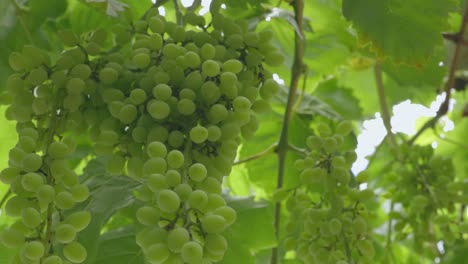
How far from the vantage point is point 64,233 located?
52 cm

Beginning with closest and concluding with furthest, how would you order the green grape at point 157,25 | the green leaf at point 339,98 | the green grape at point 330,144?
the green grape at point 157,25, the green grape at point 330,144, the green leaf at point 339,98

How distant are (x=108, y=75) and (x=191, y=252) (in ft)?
0.86

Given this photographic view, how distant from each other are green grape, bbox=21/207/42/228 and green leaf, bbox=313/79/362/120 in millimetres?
956

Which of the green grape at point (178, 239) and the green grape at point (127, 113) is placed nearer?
the green grape at point (178, 239)

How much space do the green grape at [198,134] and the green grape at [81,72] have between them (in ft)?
0.50

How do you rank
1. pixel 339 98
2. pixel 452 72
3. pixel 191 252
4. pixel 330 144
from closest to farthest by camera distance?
pixel 191 252 → pixel 330 144 → pixel 452 72 → pixel 339 98

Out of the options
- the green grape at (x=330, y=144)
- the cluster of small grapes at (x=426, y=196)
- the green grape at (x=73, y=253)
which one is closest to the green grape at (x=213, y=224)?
the green grape at (x=73, y=253)

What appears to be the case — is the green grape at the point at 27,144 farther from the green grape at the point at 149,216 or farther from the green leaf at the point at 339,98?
the green leaf at the point at 339,98

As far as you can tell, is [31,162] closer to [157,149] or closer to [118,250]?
[157,149]

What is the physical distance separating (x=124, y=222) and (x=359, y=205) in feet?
1.07

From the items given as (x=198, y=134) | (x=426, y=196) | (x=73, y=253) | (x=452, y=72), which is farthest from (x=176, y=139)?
(x=452, y=72)

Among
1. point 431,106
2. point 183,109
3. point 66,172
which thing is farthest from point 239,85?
point 431,106

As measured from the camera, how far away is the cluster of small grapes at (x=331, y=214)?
74 cm

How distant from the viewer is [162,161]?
0.54 metres
